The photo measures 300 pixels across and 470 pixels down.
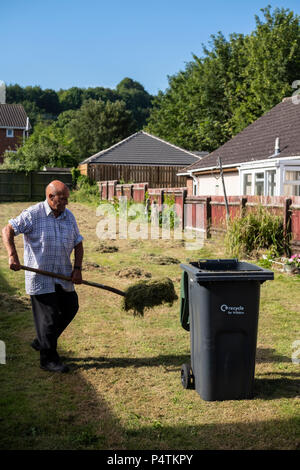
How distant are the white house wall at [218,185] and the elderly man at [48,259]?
48.4ft

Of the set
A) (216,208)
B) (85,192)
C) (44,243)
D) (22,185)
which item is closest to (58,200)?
(44,243)

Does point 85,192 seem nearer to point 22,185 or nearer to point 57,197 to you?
point 22,185

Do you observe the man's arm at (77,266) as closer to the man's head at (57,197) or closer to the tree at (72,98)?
the man's head at (57,197)

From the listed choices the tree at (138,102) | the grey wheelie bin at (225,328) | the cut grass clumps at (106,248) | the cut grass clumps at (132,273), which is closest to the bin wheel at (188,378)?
the grey wheelie bin at (225,328)

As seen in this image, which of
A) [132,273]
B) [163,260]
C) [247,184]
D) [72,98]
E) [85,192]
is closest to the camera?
[132,273]

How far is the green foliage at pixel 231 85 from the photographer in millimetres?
38906

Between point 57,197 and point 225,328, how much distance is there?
6.70 feet

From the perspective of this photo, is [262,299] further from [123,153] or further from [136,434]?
[123,153]

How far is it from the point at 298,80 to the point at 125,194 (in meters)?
19.4

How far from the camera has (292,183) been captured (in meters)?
16.8

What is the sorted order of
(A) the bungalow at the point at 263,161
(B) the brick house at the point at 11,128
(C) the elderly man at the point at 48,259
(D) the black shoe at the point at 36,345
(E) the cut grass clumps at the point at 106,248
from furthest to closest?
(B) the brick house at the point at 11,128 → (A) the bungalow at the point at 263,161 → (E) the cut grass clumps at the point at 106,248 → (D) the black shoe at the point at 36,345 → (C) the elderly man at the point at 48,259

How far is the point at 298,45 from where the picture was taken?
3916cm
